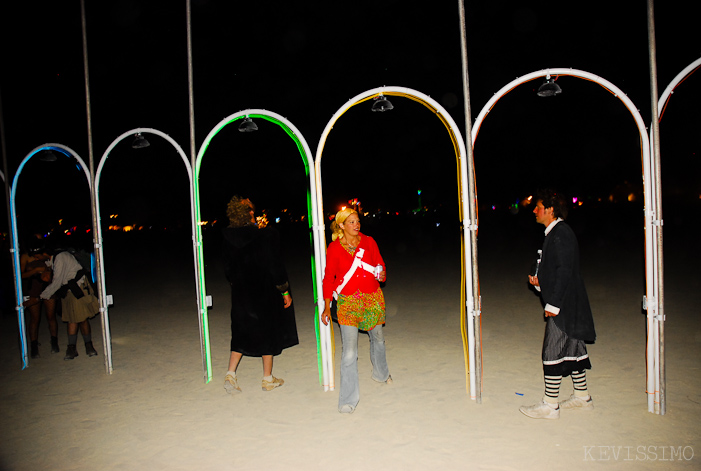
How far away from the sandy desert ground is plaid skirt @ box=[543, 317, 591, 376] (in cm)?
46

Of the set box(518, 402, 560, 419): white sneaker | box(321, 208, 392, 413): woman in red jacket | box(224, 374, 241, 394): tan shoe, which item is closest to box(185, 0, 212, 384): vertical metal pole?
box(224, 374, 241, 394): tan shoe

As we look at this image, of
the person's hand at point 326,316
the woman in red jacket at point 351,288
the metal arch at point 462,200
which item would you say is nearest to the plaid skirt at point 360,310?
the woman in red jacket at point 351,288

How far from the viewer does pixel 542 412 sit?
4.43 metres

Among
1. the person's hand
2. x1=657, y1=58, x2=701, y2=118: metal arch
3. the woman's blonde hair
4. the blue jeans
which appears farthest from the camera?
the person's hand

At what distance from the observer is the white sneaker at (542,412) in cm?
441

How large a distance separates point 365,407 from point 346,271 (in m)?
1.33

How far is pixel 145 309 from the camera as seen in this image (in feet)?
35.4

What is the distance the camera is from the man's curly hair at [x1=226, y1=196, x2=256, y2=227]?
208 inches

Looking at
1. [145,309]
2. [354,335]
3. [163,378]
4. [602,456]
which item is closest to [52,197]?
[145,309]

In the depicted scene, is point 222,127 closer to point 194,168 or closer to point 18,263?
point 194,168

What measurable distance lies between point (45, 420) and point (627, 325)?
766cm

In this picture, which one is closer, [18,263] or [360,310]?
[360,310]

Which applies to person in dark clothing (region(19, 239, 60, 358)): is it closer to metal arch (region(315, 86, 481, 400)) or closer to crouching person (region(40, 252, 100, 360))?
crouching person (region(40, 252, 100, 360))

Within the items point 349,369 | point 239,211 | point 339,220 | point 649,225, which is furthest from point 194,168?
point 649,225
